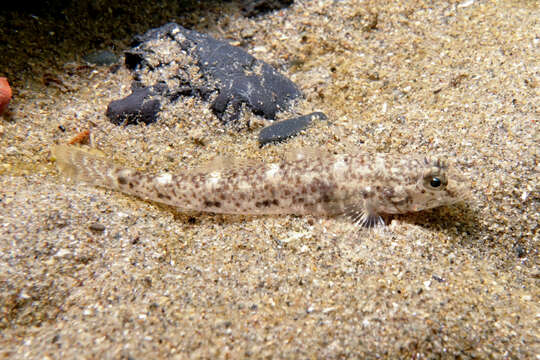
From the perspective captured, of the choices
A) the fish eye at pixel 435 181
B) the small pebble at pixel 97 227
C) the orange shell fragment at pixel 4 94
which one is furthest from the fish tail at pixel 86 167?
the fish eye at pixel 435 181

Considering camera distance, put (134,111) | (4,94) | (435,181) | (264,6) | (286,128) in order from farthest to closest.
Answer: (264,6)
(134,111)
(286,128)
(4,94)
(435,181)

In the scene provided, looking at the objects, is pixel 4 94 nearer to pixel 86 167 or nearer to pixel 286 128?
pixel 86 167

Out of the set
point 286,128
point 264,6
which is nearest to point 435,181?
point 286,128

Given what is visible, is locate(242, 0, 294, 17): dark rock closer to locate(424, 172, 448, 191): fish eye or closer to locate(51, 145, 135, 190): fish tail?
locate(51, 145, 135, 190): fish tail

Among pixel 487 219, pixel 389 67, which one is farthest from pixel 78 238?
pixel 389 67

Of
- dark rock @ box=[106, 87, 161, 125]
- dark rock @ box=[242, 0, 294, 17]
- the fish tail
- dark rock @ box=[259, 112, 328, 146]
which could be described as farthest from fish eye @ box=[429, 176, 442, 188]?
dark rock @ box=[242, 0, 294, 17]

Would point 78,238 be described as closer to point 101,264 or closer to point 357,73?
point 101,264

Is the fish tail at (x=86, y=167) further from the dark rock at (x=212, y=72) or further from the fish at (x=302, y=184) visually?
the dark rock at (x=212, y=72)
